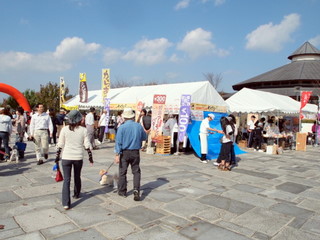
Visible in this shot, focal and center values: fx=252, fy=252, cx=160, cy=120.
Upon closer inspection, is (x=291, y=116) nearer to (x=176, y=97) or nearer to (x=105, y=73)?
(x=176, y=97)

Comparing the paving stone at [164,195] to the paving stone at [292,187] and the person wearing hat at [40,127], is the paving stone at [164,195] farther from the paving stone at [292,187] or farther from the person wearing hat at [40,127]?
the person wearing hat at [40,127]

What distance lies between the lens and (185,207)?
421 cm

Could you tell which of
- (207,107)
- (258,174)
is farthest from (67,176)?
(207,107)

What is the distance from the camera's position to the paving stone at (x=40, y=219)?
331cm

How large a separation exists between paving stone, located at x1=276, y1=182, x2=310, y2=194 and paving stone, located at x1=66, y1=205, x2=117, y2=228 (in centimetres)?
398

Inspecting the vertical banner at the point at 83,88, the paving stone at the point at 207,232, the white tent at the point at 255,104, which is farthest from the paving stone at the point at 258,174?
the vertical banner at the point at 83,88

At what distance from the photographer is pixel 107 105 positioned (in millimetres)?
12805

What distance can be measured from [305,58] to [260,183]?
4047 centimetres

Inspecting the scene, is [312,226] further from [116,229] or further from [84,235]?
[84,235]

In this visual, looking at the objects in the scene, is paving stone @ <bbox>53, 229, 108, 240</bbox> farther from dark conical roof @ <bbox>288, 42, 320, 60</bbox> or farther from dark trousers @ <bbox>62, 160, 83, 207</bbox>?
dark conical roof @ <bbox>288, 42, 320, 60</bbox>

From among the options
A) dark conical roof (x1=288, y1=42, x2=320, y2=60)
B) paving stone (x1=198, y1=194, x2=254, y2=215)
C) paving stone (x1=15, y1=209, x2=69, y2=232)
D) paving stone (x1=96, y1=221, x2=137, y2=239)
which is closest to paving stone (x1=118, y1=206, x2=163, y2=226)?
paving stone (x1=96, y1=221, x2=137, y2=239)

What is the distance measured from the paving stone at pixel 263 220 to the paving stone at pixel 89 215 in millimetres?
1896

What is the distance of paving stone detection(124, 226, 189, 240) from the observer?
10.3 feet

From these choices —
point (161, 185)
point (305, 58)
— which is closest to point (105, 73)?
point (161, 185)
